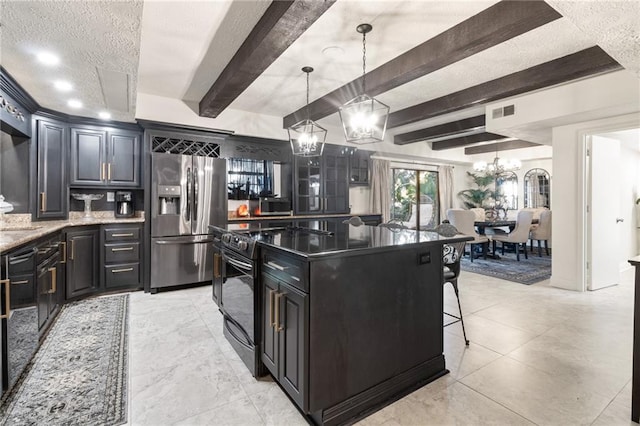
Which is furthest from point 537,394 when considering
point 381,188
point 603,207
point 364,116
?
point 381,188

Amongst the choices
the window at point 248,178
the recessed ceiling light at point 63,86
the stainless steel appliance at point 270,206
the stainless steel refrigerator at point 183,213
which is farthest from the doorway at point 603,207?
the recessed ceiling light at point 63,86

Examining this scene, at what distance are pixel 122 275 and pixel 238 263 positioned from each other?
108 inches

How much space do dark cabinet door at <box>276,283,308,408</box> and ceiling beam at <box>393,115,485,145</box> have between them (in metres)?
5.21

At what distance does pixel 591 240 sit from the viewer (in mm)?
4172

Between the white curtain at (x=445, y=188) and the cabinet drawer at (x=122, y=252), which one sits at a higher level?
the white curtain at (x=445, y=188)

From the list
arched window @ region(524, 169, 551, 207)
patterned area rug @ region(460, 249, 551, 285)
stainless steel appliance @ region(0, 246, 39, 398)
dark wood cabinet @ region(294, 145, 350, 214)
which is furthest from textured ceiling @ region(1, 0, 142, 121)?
arched window @ region(524, 169, 551, 207)

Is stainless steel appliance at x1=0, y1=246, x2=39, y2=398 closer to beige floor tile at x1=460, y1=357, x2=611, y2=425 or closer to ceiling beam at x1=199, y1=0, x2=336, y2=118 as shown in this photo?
ceiling beam at x1=199, y1=0, x2=336, y2=118

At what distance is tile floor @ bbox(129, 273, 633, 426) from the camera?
173cm

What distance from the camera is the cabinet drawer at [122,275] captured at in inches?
157

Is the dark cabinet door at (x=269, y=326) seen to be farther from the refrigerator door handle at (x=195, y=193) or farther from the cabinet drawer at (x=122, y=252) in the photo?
the cabinet drawer at (x=122, y=252)

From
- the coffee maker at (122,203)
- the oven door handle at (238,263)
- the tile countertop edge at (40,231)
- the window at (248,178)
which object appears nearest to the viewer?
the tile countertop edge at (40,231)

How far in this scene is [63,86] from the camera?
291 centimetres

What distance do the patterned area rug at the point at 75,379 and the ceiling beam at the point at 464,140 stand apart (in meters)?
7.26

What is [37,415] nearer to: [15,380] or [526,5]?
[15,380]
